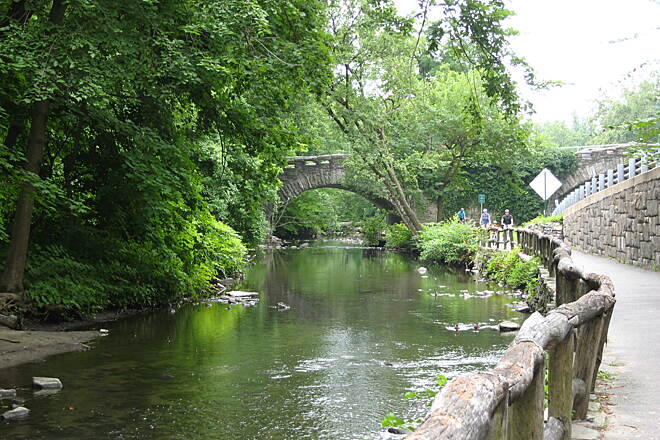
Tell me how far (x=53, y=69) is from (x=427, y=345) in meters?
6.77

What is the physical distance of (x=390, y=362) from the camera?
9.97m

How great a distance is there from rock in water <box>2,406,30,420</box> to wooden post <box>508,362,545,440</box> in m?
5.52

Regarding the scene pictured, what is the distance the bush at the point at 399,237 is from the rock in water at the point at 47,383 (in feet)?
91.6

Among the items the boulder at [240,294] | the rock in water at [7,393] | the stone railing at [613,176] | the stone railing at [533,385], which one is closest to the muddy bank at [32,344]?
the rock in water at [7,393]

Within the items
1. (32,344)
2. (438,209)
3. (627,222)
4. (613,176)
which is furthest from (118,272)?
(438,209)

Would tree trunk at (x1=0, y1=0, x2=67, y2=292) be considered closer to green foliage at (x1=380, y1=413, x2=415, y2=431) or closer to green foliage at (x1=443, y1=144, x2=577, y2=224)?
green foliage at (x1=380, y1=413, x2=415, y2=431)

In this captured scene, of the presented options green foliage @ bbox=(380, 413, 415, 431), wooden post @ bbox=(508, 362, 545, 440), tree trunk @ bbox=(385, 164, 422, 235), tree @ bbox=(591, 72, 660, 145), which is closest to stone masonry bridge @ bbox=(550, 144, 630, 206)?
tree trunk @ bbox=(385, 164, 422, 235)

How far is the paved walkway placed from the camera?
4664 mm

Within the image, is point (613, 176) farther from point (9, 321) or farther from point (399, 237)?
point (9, 321)

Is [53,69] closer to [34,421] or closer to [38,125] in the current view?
[38,125]

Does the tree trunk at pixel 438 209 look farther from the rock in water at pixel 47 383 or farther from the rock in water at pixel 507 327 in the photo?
the rock in water at pixel 47 383

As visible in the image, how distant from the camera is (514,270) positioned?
62.5 feet

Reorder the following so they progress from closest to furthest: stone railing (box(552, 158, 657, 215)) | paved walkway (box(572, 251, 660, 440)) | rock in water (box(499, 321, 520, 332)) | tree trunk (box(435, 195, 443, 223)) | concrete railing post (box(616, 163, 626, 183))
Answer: paved walkway (box(572, 251, 660, 440)), rock in water (box(499, 321, 520, 332)), stone railing (box(552, 158, 657, 215)), concrete railing post (box(616, 163, 626, 183)), tree trunk (box(435, 195, 443, 223))

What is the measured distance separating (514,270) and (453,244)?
27.7 ft
